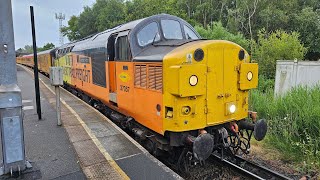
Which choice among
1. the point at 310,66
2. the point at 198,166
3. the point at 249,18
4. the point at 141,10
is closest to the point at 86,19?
the point at 141,10

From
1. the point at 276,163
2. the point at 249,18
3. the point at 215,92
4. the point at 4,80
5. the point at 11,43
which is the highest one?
the point at 249,18

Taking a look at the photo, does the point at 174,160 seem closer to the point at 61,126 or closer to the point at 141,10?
the point at 61,126

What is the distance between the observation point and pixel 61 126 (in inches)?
289

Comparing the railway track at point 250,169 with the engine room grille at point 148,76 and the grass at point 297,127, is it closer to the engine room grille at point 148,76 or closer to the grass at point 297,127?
the grass at point 297,127

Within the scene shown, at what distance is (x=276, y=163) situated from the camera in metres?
6.40

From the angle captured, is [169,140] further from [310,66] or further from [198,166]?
[310,66]

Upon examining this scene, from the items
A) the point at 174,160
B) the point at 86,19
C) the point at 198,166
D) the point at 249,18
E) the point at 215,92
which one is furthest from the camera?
the point at 86,19

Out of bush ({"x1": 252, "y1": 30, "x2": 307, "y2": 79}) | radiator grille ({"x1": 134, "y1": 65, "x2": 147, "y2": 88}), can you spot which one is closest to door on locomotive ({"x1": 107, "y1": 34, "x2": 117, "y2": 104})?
radiator grille ({"x1": 134, "y1": 65, "x2": 147, "y2": 88})

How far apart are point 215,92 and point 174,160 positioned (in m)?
1.73

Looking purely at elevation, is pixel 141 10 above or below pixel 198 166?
above

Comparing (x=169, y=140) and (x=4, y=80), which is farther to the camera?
(x=169, y=140)

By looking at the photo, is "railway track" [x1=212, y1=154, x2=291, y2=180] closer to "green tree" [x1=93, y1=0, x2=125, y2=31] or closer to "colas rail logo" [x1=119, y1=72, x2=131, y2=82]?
"colas rail logo" [x1=119, y1=72, x2=131, y2=82]

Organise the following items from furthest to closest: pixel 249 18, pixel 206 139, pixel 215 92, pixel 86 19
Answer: pixel 86 19
pixel 249 18
pixel 215 92
pixel 206 139

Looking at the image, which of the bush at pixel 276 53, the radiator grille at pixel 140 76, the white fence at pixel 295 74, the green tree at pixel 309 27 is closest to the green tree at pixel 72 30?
the green tree at pixel 309 27
